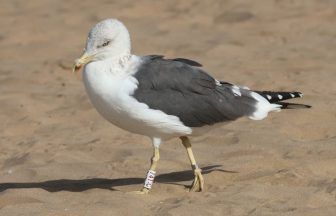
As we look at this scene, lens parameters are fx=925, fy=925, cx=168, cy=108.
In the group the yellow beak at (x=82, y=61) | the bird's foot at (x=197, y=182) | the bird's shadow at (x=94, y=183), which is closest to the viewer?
the yellow beak at (x=82, y=61)

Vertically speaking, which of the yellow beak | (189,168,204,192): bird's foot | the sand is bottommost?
the sand

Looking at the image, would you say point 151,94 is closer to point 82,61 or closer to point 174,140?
point 82,61

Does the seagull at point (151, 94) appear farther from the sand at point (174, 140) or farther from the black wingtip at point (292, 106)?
the sand at point (174, 140)

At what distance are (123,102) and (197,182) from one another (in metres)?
Answer: 0.78

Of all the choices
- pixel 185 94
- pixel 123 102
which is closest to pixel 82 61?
pixel 123 102

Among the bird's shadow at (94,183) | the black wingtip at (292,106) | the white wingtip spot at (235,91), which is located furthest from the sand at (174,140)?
the white wingtip spot at (235,91)

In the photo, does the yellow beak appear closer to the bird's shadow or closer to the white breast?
the white breast

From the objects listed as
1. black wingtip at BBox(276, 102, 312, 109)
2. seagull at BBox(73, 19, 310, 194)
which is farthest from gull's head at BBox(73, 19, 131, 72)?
black wingtip at BBox(276, 102, 312, 109)

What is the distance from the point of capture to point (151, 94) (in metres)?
6.08

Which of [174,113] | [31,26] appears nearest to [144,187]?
[174,113]

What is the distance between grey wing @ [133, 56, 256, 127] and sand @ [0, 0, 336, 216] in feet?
1.54

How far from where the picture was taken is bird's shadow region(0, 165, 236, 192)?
644 centimetres

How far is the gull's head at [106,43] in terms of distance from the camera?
6.13m

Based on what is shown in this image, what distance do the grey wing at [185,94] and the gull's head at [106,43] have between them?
196mm
